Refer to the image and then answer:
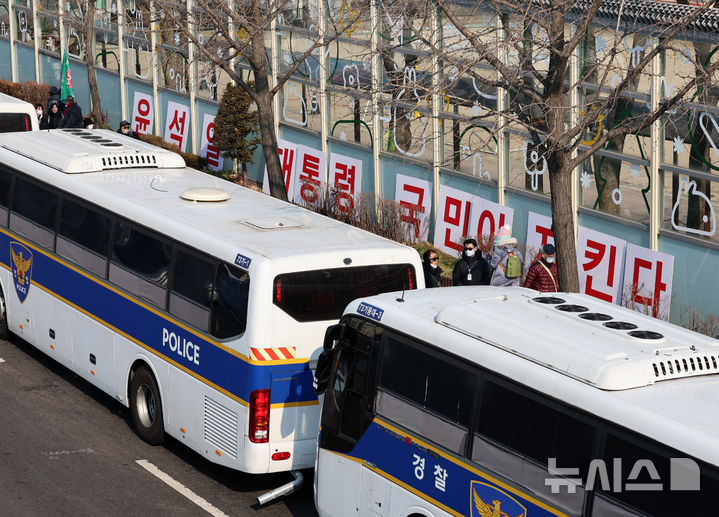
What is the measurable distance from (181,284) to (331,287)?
176cm

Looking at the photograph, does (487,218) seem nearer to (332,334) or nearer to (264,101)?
(264,101)

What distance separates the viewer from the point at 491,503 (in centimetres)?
823

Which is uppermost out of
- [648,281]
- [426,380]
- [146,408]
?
[426,380]

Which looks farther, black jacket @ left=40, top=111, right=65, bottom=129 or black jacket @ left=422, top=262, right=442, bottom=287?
black jacket @ left=40, top=111, right=65, bottom=129

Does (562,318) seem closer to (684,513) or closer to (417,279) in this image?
(684,513)

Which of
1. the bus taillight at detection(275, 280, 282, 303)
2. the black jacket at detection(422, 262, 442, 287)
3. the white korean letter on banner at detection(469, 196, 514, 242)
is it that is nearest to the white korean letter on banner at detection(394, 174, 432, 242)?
the white korean letter on banner at detection(469, 196, 514, 242)

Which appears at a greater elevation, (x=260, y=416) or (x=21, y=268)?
(x=21, y=268)

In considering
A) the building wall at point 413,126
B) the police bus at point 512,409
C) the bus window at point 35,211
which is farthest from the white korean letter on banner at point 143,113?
the police bus at point 512,409

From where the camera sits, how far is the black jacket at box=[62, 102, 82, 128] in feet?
81.9

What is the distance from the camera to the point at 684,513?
269 inches

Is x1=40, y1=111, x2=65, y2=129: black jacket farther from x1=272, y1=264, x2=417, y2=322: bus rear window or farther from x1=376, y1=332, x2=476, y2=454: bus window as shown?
x1=376, y1=332, x2=476, y2=454: bus window

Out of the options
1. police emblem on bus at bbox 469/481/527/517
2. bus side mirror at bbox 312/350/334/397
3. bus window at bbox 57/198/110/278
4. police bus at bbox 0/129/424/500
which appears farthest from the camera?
bus window at bbox 57/198/110/278

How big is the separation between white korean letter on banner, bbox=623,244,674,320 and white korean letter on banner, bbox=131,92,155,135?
54.5 feet

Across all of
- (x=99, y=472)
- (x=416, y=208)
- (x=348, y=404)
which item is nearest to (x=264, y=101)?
(x=416, y=208)
